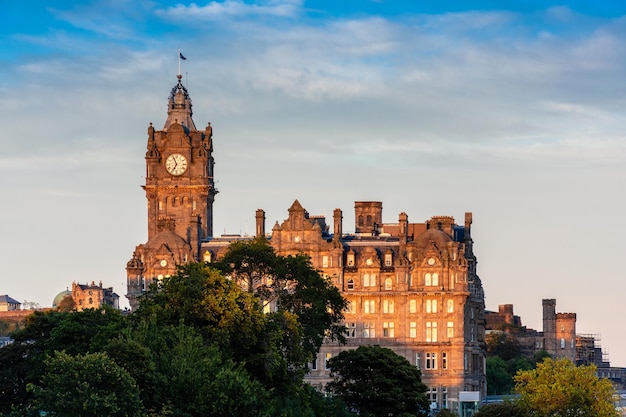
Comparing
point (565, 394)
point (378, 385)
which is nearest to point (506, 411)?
point (565, 394)

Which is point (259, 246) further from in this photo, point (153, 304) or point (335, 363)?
point (153, 304)

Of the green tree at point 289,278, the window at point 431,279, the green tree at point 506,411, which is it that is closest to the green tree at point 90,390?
the green tree at point 289,278

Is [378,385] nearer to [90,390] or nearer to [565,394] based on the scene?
[565,394]

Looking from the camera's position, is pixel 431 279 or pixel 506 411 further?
pixel 431 279

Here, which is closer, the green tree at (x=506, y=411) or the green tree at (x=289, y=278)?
the green tree at (x=506, y=411)

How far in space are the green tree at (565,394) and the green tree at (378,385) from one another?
326 inches

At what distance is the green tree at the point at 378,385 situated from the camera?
15138 cm

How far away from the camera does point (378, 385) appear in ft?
502

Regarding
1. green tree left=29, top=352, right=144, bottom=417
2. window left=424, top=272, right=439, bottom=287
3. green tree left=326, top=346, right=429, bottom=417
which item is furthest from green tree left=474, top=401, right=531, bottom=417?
window left=424, top=272, right=439, bottom=287

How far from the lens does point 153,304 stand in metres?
128

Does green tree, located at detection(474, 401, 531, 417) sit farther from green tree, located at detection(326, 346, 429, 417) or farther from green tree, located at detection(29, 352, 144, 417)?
green tree, located at detection(29, 352, 144, 417)

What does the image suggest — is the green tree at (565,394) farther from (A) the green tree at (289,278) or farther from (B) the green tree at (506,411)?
(A) the green tree at (289,278)

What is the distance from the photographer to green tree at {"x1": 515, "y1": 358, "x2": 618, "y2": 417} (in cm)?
14888

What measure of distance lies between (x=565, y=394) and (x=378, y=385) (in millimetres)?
14405
